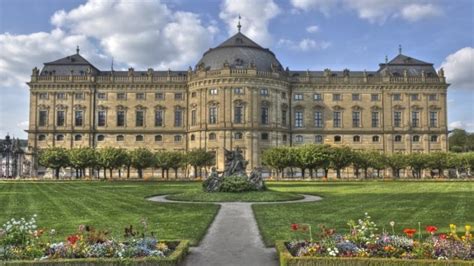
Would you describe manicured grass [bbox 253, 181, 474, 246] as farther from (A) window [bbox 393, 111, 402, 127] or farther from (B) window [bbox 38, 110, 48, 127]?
(B) window [bbox 38, 110, 48, 127]

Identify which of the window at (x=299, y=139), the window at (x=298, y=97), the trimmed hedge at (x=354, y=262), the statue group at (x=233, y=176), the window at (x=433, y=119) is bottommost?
the trimmed hedge at (x=354, y=262)

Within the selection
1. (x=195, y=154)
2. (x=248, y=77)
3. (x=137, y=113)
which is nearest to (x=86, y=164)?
(x=195, y=154)

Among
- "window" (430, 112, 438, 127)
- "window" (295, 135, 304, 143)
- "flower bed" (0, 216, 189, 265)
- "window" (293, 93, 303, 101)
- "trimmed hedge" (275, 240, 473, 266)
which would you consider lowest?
"trimmed hedge" (275, 240, 473, 266)

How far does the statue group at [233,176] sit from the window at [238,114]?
1708 inches

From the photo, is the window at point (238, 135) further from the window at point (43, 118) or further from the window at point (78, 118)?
the window at point (43, 118)

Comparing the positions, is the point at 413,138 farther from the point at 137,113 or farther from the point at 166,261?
the point at 166,261

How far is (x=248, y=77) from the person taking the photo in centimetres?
7944

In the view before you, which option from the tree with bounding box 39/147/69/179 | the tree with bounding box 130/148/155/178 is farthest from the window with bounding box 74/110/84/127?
the tree with bounding box 130/148/155/178

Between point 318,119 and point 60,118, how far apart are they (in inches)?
1947

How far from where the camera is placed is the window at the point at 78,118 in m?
87.2

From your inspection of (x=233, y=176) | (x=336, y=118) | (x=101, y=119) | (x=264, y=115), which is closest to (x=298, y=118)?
(x=336, y=118)

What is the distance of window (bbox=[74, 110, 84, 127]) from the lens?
3433 inches

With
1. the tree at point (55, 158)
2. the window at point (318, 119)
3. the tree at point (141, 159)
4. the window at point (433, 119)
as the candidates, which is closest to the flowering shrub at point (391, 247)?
the tree at point (141, 159)

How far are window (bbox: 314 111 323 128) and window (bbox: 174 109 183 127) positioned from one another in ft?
84.6
